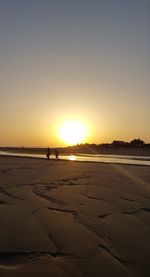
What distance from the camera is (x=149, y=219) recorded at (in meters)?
6.30

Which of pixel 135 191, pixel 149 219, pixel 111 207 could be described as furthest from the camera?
pixel 135 191

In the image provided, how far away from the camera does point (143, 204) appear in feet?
24.6

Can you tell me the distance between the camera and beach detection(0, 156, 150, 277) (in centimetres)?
412

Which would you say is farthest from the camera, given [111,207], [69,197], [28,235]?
[69,197]

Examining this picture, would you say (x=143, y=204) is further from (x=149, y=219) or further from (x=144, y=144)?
(x=144, y=144)

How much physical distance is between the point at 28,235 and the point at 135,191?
16.1 ft

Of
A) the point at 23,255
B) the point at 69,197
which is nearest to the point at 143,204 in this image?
the point at 69,197

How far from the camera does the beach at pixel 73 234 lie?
13.5 feet

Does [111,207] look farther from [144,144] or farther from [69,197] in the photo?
[144,144]

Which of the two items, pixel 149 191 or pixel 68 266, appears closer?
pixel 68 266

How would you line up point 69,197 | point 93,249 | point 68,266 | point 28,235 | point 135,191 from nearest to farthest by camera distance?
point 68,266 < point 93,249 < point 28,235 < point 69,197 < point 135,191

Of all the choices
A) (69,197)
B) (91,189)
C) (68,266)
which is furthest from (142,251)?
(91,189)

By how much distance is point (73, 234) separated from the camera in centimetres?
521

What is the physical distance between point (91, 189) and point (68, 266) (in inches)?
206
